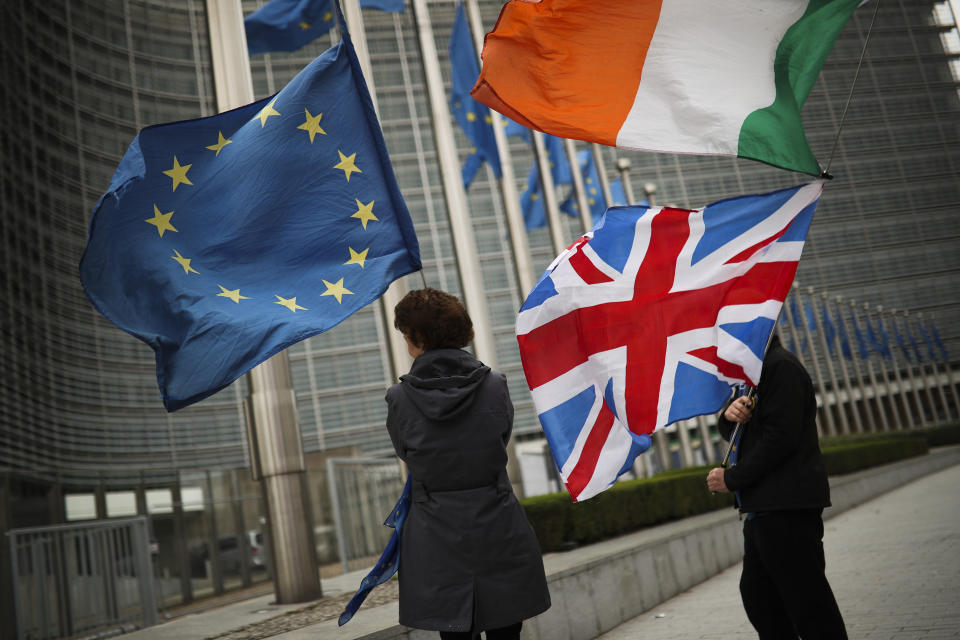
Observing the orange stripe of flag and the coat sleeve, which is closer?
the coat sleeve

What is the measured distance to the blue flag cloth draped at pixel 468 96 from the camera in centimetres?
1355

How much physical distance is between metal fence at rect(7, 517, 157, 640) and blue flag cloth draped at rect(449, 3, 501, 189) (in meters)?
7.65

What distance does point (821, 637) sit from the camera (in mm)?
3297

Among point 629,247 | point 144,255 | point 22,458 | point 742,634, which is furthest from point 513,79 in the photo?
point 22,458

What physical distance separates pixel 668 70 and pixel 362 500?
9874 mm

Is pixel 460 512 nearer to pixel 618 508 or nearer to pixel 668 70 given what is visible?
pixel 668 70

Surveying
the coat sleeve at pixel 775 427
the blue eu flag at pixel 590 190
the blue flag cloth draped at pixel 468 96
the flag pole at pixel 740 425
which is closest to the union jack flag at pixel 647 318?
the flag pole at pixel 740 425

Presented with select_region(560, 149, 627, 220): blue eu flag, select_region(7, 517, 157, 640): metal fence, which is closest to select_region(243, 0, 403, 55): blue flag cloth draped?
select_region(7, 517, 157, 640): metal fence

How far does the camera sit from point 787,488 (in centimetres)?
343

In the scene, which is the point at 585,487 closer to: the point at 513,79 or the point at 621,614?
the point at 513,79

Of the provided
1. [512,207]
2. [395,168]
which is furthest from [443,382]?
[395,168]

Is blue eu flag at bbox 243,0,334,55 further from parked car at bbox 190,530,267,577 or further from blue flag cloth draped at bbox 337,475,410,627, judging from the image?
parked car at bbox 190,530,267,577

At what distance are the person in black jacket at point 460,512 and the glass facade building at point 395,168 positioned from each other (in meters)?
6.76

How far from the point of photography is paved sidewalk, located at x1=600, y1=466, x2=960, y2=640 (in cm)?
539
